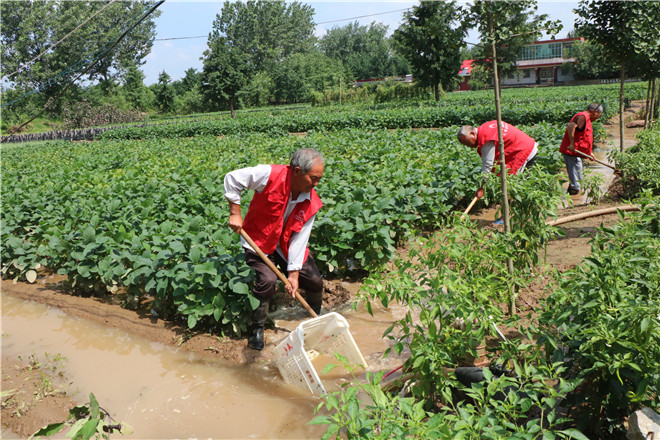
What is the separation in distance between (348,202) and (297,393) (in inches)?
94.6

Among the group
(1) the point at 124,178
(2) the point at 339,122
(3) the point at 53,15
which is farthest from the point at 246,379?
(3) the point at 53,15

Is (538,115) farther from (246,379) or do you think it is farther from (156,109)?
(156,109)

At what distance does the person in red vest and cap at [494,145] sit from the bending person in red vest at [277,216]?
242 centimetres

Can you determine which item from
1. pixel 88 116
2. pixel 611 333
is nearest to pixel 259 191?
pixel 611 333

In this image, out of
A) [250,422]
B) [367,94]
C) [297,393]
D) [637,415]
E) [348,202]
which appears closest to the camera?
[637,415]

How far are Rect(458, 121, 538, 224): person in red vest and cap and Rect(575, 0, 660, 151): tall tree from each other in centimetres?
307

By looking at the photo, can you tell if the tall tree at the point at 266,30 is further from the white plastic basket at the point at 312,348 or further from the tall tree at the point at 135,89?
the white plastic basket at the point at 312,348

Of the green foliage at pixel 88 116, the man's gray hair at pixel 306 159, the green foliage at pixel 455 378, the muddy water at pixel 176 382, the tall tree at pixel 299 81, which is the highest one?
the tall tree at pixel 299 81

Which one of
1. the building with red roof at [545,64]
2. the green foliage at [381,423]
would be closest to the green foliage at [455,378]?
the green foliage at [381,423]

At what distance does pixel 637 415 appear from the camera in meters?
1.89

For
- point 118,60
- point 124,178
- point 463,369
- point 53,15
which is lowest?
point 463,369

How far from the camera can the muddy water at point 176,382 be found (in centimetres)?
315

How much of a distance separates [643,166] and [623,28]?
3.43 metres

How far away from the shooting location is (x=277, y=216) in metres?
3.69
